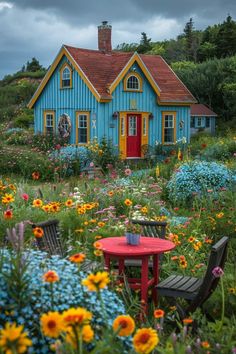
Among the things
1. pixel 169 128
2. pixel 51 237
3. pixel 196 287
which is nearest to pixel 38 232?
pixel 196 287

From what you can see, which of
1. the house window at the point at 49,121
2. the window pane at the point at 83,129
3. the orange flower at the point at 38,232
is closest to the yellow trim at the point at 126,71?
the window pane at the point at 83,129

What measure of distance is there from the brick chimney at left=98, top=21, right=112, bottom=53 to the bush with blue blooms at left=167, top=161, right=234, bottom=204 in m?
14.4

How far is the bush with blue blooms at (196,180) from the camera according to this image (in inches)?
455

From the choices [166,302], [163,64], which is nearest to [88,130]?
[163,64]

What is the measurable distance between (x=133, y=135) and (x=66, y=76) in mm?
3675

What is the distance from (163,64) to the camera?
28.5 meters

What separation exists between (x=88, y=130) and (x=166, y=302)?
16.7 metres

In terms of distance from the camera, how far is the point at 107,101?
2195 centimetres

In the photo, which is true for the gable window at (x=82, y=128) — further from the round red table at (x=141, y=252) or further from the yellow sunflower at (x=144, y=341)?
the yellow sunflower at (x=144, y=341)

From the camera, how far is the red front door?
23303 millimetres

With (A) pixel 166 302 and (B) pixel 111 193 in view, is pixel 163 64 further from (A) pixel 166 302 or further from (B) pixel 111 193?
(A) pixel 166 302

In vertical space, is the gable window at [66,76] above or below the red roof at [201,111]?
above

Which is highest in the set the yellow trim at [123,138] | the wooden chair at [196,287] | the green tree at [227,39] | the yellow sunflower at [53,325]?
the green tree at [227,39]

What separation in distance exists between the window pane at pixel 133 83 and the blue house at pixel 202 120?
39.9ft
